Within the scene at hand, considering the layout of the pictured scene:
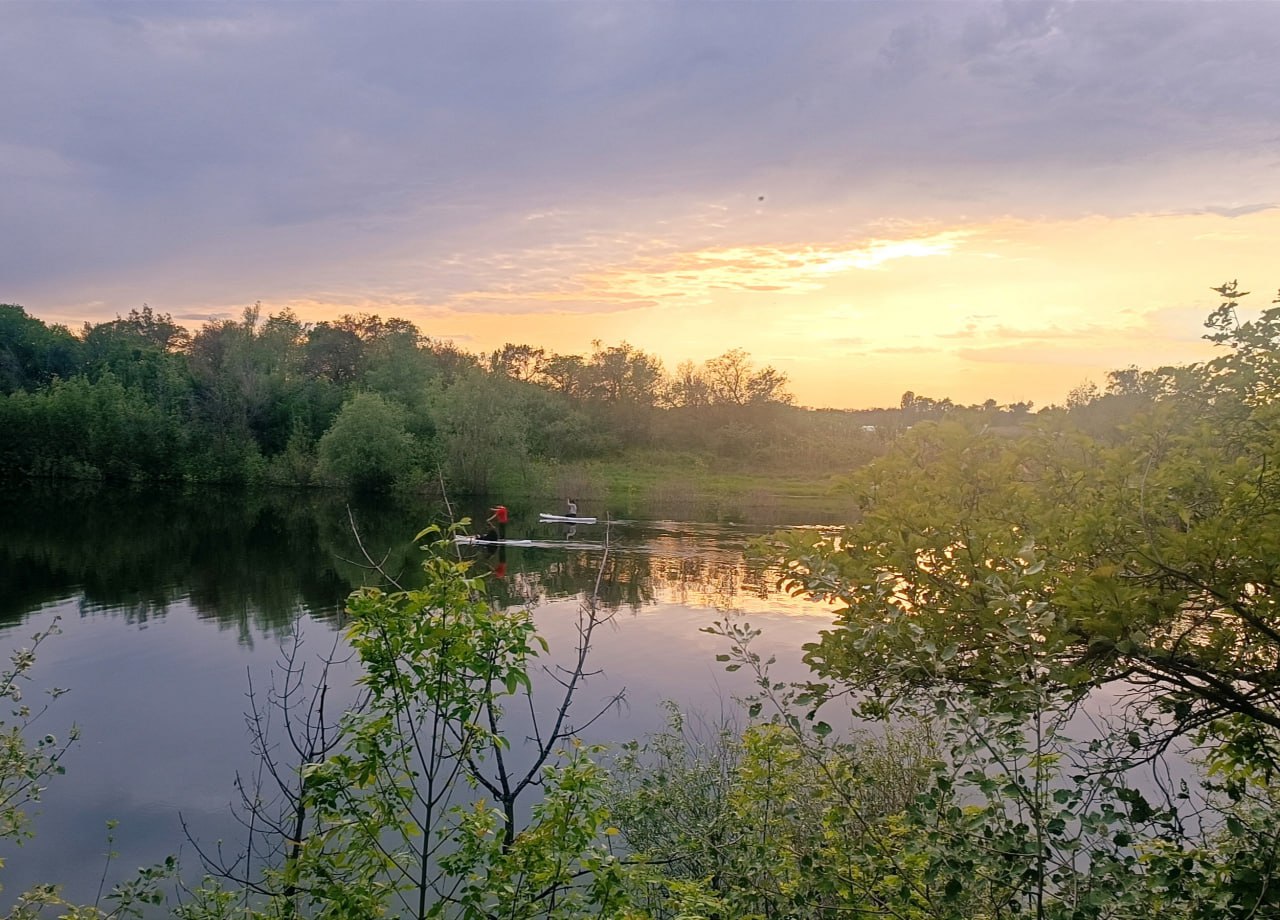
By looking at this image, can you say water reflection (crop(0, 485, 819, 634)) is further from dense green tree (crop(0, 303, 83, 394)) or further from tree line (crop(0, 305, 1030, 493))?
dense green tree (crop(0, 303, 83, 394))

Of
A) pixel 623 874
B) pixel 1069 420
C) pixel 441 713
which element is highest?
pixel 1069 420

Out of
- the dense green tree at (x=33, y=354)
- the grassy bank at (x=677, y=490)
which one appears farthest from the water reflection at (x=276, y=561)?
the dense green tree at (x=33, y=354)

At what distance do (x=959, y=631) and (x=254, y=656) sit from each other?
640 inches

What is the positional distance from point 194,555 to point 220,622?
10.8m

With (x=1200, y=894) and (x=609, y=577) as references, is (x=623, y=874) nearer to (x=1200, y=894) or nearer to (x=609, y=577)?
(x=1200, y=894)

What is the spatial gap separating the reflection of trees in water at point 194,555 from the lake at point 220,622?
114 mm

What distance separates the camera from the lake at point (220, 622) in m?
10.5

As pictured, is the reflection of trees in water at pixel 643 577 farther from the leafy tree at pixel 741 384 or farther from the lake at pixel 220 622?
the leafy tree at pixel 741 384

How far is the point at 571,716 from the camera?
12352 mm

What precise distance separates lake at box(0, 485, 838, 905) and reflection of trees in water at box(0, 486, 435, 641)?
0.11 m

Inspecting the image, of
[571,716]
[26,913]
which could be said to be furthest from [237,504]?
[26,913]

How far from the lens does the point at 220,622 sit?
20.3m

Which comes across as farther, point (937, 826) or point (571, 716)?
point (571, 716)

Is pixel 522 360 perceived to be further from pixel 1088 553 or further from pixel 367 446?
pixel 1088 553
